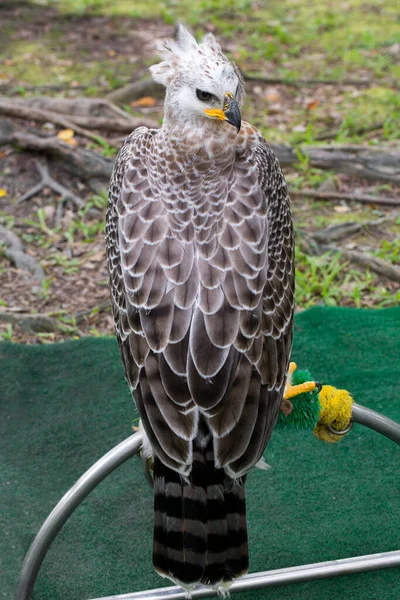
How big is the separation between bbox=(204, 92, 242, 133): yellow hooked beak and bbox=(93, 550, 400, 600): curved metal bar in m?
1.87

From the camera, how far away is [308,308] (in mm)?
5027

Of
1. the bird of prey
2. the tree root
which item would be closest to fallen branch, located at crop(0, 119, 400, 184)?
the tree root

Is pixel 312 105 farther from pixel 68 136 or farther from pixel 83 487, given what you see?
pixel 83 487

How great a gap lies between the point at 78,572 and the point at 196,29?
756cm

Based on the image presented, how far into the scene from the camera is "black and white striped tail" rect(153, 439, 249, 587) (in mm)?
2330

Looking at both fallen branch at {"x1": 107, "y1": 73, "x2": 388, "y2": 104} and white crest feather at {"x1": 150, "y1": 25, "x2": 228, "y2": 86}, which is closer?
white crest feather at {"x1": 150, "y1": 25, "x2": 228, "y2": 86}

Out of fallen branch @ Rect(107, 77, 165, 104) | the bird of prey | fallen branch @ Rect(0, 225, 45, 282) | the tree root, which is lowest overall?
fallen branch @ Rect(0, 225, 45, 282)

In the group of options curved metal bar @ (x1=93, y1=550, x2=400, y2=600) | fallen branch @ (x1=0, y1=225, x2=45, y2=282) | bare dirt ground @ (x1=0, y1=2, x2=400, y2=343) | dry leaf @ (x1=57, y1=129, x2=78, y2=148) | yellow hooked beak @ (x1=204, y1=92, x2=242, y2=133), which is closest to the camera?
yellow hooked beak @ (x1=204, y1=92, x2=242, y2=133)

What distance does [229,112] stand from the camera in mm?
2555

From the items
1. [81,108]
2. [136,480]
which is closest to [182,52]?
[136,480]

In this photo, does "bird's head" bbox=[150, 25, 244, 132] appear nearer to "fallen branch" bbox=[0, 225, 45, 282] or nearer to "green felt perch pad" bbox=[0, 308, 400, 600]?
"green felt perch pad" bbox=[0, 308, 400, 600]

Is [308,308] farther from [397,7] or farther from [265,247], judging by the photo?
[397,7]

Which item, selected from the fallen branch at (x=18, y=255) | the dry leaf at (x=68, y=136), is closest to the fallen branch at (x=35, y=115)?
the dry leaf at (x=68, y=136)

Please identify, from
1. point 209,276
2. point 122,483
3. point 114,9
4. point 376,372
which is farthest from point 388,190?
point 114,9
